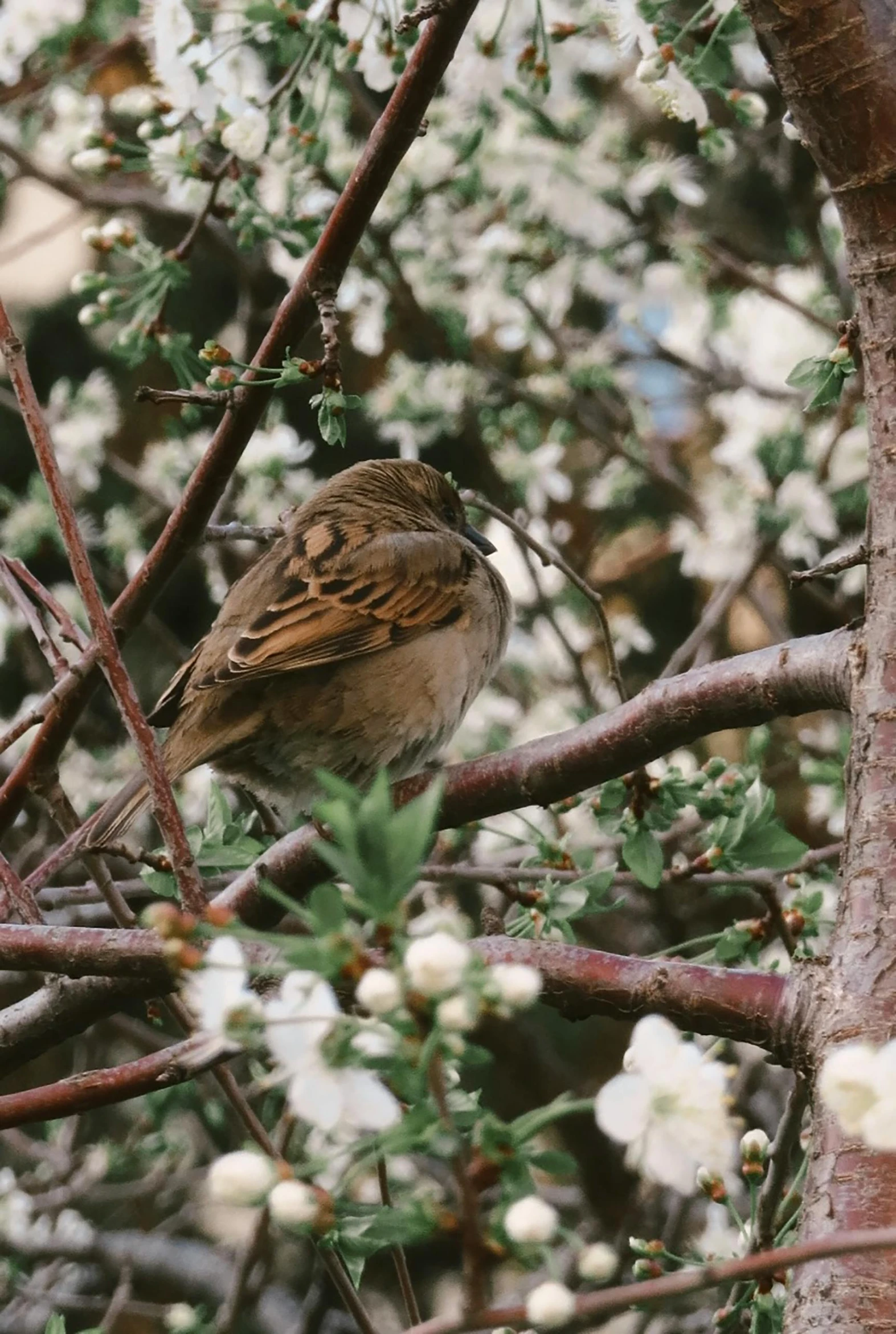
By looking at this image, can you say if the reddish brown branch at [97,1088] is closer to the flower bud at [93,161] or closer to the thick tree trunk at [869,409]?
the thick tree trunk at [869,409]

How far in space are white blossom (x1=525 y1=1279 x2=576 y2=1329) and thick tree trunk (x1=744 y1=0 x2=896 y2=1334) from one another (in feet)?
2.21

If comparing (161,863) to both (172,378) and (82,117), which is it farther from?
(172,378)

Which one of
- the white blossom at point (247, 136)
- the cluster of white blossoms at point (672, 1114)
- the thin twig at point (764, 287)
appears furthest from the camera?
the thin twig at point (764, 287)

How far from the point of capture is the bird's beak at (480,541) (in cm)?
432

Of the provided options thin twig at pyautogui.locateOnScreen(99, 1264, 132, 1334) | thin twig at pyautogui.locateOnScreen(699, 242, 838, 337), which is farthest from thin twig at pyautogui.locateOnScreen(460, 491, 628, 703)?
thin twig at pyautogui.locateOnScreen(699, 242, 838, 337)

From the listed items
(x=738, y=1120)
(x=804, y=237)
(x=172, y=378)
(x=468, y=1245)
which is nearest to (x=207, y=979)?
(x=468, y=1245)

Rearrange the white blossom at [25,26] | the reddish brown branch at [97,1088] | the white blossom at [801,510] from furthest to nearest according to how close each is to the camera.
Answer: the white blossom at [801,510] < the white blossom at [25,26] < the reddish brown branch at [97,1088]

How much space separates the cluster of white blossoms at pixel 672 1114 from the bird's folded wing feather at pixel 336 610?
219cm

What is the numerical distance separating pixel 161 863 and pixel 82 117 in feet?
8.75

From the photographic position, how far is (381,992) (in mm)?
1089

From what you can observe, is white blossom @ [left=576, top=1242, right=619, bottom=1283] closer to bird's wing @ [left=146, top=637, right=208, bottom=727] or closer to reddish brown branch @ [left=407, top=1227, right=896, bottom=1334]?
reddish brown branch @ [left=407, top=1227, right=896, bottom=1334]

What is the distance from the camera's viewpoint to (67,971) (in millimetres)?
1939

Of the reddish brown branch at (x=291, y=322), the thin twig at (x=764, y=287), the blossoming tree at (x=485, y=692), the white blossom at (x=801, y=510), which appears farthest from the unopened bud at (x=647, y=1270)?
the thin twig at (x=764, y=287)

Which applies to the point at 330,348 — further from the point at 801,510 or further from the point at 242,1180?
the point at 801,510
